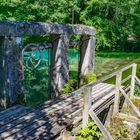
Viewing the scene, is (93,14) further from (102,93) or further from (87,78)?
(102,93)

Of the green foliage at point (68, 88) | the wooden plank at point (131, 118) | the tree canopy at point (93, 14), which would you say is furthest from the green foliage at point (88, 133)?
the tree canopy at point (93, 14)

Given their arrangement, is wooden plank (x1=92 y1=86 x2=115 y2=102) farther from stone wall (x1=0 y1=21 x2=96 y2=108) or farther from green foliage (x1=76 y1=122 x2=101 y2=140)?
green foliage (x1=76 y1=122 x2=101 y2=140)

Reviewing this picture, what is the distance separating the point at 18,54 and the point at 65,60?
291cm

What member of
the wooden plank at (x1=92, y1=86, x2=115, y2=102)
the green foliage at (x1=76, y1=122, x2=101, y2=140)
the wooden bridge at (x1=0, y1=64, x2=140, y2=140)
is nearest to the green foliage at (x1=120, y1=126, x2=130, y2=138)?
the wooden bridge at (x1=0, y1=64, x2=140, y2=140)

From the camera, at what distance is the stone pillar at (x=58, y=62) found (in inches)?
440

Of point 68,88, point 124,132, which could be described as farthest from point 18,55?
point 124,132

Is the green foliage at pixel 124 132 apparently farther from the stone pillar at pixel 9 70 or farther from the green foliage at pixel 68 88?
the stone pillar at pixel 9 70

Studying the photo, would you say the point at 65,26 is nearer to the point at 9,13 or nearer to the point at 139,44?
the point at 9,13

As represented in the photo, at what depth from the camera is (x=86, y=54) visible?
13664 mm

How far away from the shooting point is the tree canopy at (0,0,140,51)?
31047 mm

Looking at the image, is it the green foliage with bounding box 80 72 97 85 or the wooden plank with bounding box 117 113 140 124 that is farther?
the green foliage with bounding box 80 72 97 85

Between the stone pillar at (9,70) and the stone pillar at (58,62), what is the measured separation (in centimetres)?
219

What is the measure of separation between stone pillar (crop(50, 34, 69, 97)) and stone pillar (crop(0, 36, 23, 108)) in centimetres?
219

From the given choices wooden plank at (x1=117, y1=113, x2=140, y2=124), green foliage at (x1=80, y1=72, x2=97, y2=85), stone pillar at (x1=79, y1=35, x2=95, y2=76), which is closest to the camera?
wooden plank at (x1=117, y1=113, x2=140, y2=124)
